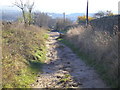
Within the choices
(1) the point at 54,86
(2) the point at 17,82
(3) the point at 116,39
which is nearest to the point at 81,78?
(1) the point at 54,86

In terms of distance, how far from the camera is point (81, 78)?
9461mm

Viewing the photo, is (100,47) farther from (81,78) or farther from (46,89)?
(46,89)

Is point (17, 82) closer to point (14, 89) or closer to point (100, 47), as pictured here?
point (14, 89)

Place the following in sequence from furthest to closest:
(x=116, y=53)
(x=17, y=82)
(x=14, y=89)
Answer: (x=116, y=53)
(x=17, y=82)
(x=14, y=89)

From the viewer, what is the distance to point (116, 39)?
9461 millimetres

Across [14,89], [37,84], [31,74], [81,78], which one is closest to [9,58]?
[31,74]

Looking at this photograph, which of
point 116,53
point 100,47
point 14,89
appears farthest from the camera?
point 100,47

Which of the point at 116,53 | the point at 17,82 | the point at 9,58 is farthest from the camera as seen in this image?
the point at 9,58

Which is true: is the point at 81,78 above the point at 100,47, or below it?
below

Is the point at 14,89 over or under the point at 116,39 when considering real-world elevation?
under

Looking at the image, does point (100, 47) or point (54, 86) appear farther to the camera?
point (100, 47)

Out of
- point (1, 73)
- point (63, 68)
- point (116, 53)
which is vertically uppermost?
point (116, 53)

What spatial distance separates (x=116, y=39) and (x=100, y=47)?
82.1 inches

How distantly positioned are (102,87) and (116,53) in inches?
65.8
